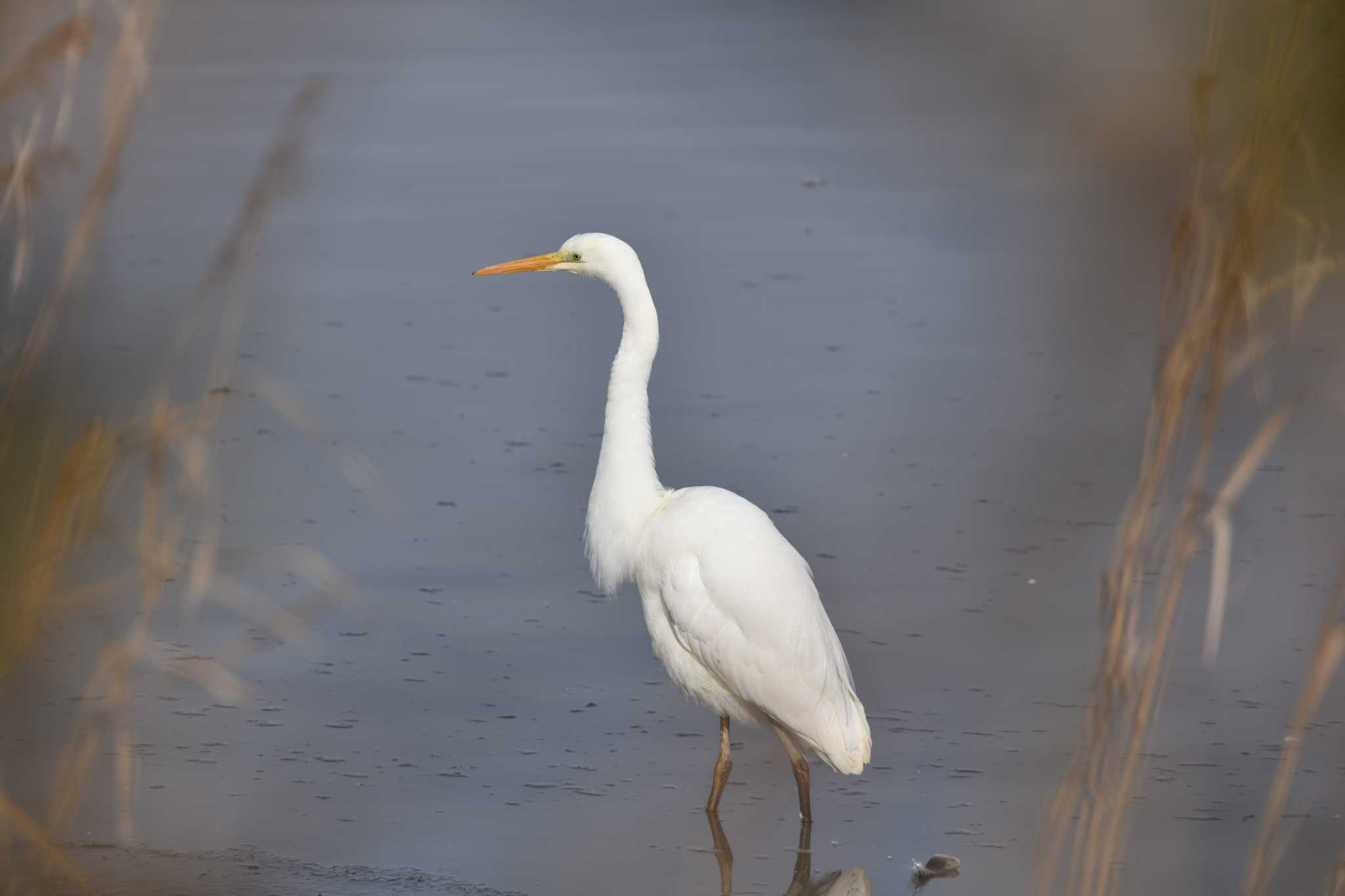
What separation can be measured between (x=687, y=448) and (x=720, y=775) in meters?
1.94

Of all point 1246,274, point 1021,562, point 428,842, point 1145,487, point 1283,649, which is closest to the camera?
point 1246,274

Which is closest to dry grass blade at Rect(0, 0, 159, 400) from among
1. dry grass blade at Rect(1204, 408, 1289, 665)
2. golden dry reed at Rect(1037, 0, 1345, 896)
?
golden dry reed at Rect(1037, 0, 1345, 896)

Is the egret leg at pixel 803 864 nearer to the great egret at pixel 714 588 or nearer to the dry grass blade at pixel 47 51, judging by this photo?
the great egret at pixel 714 588

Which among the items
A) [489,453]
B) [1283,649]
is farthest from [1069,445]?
[489,453]

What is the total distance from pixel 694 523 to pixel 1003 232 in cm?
421

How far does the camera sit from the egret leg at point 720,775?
3215 millimetres

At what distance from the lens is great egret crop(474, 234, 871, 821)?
10.7ft

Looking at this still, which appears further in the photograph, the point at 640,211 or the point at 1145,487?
the point at 640,211

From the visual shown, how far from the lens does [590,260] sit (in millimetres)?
3469

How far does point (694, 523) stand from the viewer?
3301 mm

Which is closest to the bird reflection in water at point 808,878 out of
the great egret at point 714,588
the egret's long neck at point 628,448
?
the great egret at point 714,588

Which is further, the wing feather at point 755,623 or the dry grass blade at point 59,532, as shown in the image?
the wing feather at point 755,623

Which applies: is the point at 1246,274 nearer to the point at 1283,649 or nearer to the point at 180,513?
the point at 180,513

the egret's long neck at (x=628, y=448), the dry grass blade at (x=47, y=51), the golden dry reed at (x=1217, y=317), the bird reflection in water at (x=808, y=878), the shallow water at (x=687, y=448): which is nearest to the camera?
the golden dry reed at (x=1217, y=317)
